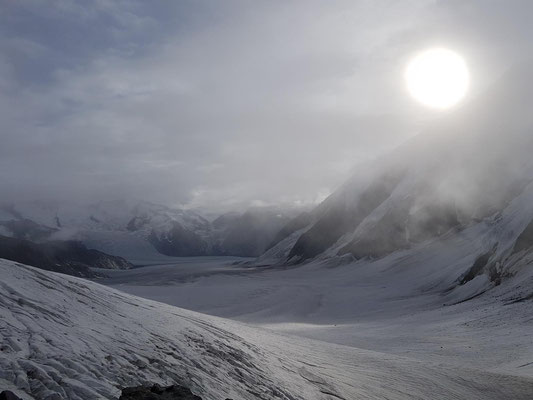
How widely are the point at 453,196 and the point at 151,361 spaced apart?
339 ft

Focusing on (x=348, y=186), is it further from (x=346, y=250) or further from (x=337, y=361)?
(x=337, y=361)

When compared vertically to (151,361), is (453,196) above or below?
above

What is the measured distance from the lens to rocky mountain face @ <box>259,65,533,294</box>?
2795 inches

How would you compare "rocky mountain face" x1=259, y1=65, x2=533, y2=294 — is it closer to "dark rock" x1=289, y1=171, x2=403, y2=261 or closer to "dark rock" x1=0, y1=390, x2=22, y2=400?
"dark rock" x1=289, y1=171, x2=403, y2=261

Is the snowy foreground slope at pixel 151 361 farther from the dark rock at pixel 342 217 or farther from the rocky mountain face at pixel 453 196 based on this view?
the dark rock at pixel 342 217

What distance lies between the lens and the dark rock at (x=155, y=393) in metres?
9.91

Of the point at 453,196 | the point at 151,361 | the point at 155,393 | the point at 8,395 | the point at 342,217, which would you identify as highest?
the point at 453,196

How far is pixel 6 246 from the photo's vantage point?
177m

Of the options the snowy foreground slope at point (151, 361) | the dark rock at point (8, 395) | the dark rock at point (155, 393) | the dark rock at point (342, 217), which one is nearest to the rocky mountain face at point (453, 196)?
the dark rock at point (342, 217)

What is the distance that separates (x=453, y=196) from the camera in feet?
350

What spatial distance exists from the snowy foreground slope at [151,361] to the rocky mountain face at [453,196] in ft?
129

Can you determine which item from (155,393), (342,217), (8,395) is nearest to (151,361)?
(155,393)

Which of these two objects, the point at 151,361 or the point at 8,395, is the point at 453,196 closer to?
the point at 151,361

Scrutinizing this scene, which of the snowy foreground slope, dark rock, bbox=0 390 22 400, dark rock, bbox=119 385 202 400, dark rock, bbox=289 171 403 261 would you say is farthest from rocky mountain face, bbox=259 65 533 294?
dark rock, bbox=0 390 22 400
